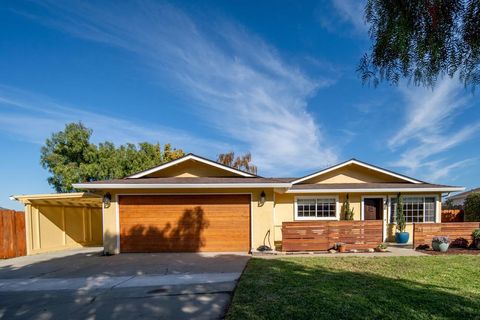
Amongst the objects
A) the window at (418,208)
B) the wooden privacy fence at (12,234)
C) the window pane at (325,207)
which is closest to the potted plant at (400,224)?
the window at (418,208)

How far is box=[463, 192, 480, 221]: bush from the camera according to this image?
14703 millimetres

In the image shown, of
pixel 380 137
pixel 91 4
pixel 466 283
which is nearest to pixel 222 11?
pixel 91 4

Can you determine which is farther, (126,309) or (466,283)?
(466,283)

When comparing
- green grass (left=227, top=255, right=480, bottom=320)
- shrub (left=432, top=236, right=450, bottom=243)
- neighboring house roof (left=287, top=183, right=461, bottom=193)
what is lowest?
green grass (left=227, top=255, right=480, bottom=320)

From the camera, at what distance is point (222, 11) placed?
1007cm

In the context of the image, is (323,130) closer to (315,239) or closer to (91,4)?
(315,239)

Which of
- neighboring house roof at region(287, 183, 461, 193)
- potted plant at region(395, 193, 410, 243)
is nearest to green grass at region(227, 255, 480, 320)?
potted plant at region(395, 193, 410, 243)

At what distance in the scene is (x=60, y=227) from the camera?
13078mm

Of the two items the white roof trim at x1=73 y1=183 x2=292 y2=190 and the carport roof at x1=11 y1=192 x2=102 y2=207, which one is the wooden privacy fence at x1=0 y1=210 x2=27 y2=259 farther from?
the white roof trim at x1=73 y1=183 x2=292 y2=190

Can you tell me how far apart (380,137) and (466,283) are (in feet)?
45.3

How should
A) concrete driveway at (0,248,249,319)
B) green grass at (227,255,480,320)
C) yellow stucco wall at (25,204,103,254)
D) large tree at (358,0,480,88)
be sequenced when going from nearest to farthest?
large tree at (358,0,480,88)
green grass at (227,255,480,320)
concrete driveway at (0,248,249,319)
yellow stucco wall at (25,204,103,254)

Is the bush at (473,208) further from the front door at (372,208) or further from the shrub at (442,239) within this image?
the shrub at (442,239)

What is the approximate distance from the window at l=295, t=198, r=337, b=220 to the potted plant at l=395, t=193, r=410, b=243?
→ 2761mm

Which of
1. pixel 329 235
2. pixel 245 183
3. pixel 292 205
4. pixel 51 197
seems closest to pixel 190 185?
pixel 245 183
